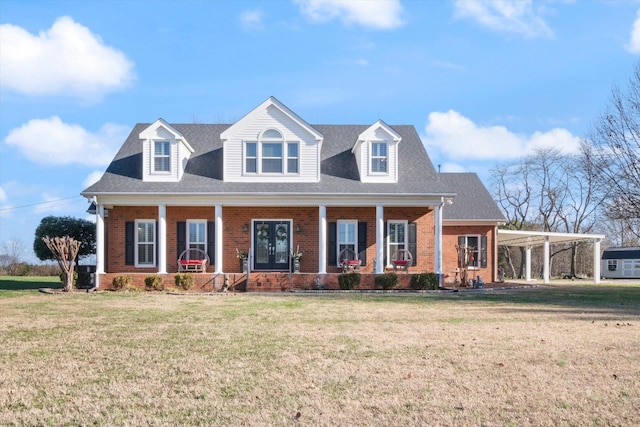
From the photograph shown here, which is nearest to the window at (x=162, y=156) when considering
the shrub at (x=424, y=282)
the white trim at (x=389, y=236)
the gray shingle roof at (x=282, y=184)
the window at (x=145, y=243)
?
the gray shingle roof at (x=282, y=184)

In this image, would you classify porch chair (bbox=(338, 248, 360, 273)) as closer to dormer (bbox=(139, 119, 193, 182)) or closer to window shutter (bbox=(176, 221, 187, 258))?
window shutter (bbox=(176, 221, 187, 258))

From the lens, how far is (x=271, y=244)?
23.2 metres

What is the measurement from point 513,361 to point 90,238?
22.5 m

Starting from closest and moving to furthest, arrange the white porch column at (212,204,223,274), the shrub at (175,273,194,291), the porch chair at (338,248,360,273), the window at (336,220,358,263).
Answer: the shrub at (175,273,194,291), the white porch column at (212,204,223,274), the porch chair at (338,248,360,273), the window at (336,220,358,263)

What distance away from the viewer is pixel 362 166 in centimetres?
2303

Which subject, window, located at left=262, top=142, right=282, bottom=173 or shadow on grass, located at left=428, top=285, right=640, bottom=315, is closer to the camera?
shadow on grass, located at left=428, top=285, right=640, bottom=315

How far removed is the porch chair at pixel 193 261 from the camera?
22.0 metres

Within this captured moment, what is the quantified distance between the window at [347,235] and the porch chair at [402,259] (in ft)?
4.87

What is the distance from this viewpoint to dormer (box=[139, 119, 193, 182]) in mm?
22312

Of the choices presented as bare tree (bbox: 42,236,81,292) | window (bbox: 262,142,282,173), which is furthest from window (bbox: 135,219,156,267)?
window (bbox: 262,142,282,173)

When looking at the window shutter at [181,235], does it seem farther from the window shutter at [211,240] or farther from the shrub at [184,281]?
the shrub at [184,281]

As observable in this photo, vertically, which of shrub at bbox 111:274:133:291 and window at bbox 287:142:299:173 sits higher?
window at bbox 287:142:299:173

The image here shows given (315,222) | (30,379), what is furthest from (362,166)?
(30,379)

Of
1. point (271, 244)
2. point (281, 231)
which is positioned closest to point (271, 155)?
point (281, 231)
